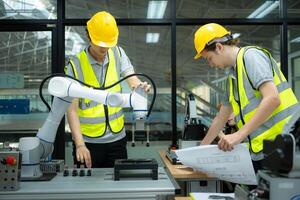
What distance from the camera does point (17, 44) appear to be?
152 inches

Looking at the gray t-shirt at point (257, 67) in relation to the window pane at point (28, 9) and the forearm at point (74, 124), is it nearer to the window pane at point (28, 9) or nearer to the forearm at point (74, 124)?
the forearm at point (74, 124)

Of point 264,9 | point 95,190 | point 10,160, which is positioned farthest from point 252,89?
point 264,9

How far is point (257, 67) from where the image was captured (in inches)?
63.2

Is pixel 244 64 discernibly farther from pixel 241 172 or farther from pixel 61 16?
pixel 61 16

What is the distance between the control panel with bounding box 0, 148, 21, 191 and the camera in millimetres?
1397

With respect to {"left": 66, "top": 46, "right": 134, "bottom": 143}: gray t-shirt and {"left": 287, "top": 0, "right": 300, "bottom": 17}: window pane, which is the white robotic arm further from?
{"left": 287, "top": 0, "right": 300, "bottom": 17}: window pane

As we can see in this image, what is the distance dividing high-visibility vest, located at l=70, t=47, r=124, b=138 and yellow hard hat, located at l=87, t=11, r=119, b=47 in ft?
0.86

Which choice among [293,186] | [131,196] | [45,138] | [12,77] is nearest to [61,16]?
[12,77]

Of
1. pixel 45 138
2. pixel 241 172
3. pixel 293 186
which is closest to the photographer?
pixel 293 186

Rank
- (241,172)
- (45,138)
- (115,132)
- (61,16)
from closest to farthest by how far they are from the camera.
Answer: (241,172) → (45,138) → (115,132) → (61,16)

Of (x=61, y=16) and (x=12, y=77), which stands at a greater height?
(x=61, y=16)

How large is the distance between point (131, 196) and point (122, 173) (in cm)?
23

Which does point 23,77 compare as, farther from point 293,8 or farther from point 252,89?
point 293,8

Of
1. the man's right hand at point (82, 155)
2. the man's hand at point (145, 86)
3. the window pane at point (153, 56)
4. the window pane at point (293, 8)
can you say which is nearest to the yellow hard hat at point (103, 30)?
the man's hand at point (145, 86)
